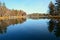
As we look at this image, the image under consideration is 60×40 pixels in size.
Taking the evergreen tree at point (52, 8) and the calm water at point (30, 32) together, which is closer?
the calm water at point (30, 32)

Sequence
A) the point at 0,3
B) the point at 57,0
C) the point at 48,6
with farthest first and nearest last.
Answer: the point at 0,3 < the point at 48,6 < the point at 57,0

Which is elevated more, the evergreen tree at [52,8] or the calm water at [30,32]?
the evergreen tree at [52,8]

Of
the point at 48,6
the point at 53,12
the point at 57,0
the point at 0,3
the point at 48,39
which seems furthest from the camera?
the point at 0,3

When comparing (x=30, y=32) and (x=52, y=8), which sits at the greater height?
(x=52, y=8)

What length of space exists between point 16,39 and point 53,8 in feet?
249

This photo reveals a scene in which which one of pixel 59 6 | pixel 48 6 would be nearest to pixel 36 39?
pixel 59 6

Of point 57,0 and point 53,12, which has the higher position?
point 57,0

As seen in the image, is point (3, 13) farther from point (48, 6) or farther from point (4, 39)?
point (4, 39)

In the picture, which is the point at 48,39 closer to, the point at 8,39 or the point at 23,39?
the point at 23,39

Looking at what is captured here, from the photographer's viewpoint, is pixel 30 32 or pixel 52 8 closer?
pixel 30 32

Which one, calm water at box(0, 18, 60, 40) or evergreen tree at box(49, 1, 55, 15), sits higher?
evergreen tree at box(49, 1, 55, 15)

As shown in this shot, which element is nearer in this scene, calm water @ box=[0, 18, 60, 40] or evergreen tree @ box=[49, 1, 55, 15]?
calm water @ box=[0, 18, 60, 40]

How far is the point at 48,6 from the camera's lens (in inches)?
3829

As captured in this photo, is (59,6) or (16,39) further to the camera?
(59,6)
